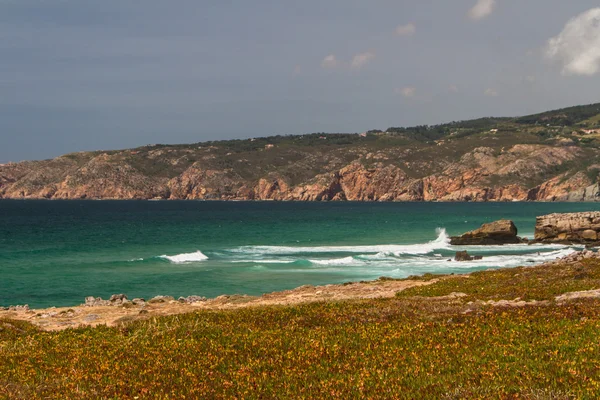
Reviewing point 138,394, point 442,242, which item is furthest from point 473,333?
point 442,242

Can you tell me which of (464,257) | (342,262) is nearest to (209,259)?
(342,262)

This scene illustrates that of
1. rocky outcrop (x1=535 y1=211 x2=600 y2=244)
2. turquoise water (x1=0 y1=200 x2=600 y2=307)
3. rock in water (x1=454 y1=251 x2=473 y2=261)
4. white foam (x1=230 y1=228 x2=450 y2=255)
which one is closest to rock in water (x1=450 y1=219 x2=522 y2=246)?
white foam (x1=230 y1=228 x2=450 y2=255)

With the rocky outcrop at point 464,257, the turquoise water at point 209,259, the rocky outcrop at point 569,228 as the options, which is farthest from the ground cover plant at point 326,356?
the rocky outcrop at point 569,228

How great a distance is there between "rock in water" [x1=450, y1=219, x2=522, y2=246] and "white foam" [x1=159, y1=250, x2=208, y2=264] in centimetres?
3363

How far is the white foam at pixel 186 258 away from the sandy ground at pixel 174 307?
89.6ft

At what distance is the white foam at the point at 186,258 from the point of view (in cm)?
5825

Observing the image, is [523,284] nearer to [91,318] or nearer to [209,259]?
[91,318]

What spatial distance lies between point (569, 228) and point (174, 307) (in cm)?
6148

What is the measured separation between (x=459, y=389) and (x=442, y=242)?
68.0 metres

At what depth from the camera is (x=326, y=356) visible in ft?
38.9

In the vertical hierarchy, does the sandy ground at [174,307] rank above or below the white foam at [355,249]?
above

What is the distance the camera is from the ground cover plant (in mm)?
9555

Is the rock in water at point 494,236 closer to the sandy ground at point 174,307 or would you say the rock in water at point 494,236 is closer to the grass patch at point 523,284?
the sandy ground at point 174,307

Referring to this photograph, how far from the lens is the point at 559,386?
907 cm
